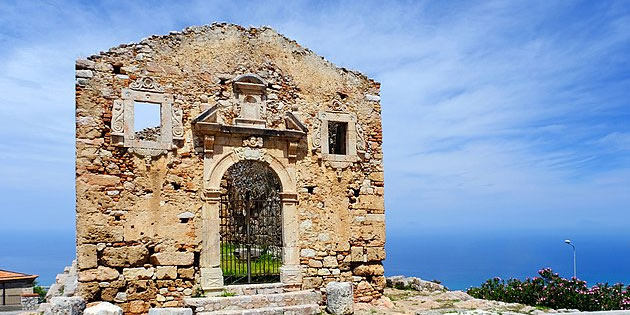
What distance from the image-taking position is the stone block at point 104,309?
917cm

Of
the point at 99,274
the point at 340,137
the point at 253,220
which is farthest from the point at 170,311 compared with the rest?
the point at 253,220

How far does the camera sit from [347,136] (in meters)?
12.7

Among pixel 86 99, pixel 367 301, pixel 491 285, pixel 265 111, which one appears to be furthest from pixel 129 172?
pixel 491 285

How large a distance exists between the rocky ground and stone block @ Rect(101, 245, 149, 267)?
4.41 metres

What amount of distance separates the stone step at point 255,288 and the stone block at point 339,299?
A: 1.00m

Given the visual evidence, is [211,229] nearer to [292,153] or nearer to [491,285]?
[292,153]

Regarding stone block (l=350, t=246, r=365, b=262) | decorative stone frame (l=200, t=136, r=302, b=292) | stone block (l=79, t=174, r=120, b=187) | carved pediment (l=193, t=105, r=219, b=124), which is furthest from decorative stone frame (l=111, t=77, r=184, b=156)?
stone block (l=350, t=246, r=365, b=262)

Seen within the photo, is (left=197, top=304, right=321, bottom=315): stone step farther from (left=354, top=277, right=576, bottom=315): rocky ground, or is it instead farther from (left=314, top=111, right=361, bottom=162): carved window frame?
(left=314, top=111, right=361, bottom=162): carved window frame

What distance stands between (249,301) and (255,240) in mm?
6083

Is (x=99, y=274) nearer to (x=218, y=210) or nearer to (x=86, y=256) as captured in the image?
(x=86, y=256)

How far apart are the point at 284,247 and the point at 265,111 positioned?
9.41 feet

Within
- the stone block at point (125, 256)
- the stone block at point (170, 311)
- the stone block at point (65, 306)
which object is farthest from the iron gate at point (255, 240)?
the stone block at point (65, 306)

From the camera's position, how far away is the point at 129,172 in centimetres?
1044

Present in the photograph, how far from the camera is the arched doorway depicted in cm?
1425
